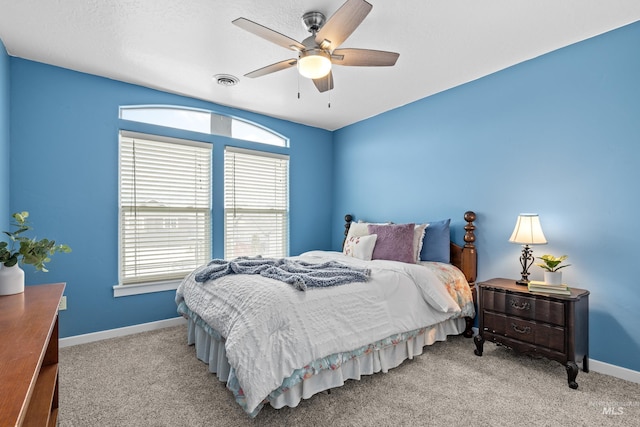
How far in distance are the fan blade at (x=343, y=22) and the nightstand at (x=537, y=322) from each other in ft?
7.30

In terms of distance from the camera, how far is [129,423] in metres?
1.84

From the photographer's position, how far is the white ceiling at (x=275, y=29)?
2141 millimetres

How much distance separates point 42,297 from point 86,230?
1611mm

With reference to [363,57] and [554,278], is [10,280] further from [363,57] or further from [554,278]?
[554,278]

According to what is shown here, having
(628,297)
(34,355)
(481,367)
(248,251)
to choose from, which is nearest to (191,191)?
(248,251)

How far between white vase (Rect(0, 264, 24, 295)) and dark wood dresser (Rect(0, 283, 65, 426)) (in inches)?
1.9

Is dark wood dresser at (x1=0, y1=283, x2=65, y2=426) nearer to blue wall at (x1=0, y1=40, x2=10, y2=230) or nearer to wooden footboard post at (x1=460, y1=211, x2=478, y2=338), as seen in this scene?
blue wall at (x1=0, y1=40, x2=10, y2=230)

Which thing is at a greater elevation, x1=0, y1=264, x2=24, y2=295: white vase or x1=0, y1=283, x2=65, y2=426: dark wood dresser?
x1=0, y1=264, x2=24, y2=295: white vase

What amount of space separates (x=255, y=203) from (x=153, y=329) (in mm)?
1817

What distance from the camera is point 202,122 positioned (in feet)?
12.6

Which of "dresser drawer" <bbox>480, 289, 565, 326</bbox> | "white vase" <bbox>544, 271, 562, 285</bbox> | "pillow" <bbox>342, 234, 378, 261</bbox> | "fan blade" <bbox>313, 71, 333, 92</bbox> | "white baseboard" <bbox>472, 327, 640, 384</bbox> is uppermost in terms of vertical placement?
"fan blade" <bbox>313, 71, 333, 92</bbox>

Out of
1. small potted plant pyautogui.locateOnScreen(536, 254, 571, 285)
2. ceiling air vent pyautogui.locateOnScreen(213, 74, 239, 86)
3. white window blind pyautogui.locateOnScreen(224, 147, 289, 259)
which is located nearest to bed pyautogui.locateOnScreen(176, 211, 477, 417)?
small potted plant pyautogui.locateOnScreen(536, 254, 571, 285)

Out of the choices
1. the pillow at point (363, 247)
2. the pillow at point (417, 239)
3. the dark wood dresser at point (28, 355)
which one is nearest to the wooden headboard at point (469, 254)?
the pillow at point (417, 239)

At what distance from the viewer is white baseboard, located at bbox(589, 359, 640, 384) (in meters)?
2.28
